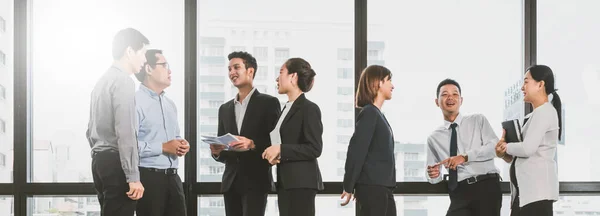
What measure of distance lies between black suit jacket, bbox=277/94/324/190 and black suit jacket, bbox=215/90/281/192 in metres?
0.22

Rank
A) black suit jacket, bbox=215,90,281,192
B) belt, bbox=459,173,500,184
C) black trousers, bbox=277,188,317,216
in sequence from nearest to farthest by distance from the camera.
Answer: black trousers, bbox=277,188,317,216, black suit jacket, bbox=215,90,281,192, belt, bbox=459,173,500,184

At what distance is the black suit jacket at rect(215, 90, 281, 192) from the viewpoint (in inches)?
156

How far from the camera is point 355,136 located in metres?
3.77

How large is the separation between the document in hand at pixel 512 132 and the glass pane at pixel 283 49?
3.38 feet

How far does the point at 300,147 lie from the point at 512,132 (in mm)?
1398

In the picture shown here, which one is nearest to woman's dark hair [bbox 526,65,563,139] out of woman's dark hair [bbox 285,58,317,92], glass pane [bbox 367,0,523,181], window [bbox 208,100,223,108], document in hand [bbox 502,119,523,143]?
document in hand [bbox 502,119,523,143]

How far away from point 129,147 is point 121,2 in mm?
1714

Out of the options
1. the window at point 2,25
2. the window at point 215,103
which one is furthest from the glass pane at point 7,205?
the window at point 215,103

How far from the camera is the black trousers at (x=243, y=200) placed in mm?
3914

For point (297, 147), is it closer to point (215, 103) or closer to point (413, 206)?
point (215, 103)

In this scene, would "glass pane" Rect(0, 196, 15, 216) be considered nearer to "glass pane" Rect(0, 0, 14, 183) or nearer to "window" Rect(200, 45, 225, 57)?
"glass pane" Rect(0, 0, 14, 183)

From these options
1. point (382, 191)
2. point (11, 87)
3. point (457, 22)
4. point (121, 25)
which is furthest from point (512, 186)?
point (11, 87)

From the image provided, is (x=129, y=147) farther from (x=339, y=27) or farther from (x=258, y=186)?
(x=339, y=27)

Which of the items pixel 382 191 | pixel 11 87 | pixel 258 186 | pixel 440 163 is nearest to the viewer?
pixel 382 191
